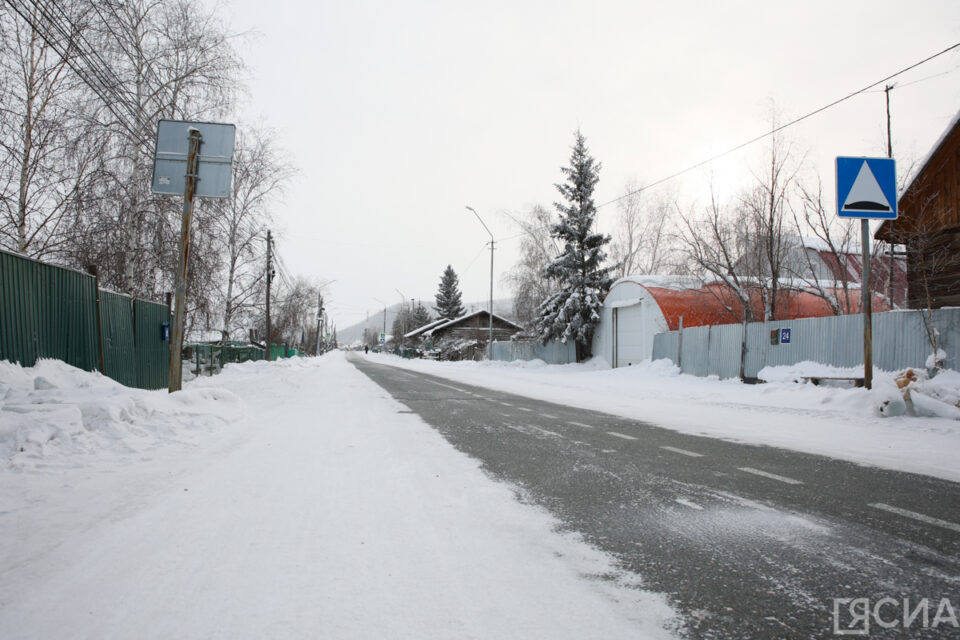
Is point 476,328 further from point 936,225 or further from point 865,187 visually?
point 865,187

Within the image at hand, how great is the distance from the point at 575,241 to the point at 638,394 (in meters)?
16.7

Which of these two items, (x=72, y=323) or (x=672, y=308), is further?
(x=672, y=308)

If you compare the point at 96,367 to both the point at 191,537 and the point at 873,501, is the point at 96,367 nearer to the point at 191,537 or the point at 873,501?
the point at 191,537

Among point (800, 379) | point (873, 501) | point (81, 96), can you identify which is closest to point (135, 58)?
point (81, 96)

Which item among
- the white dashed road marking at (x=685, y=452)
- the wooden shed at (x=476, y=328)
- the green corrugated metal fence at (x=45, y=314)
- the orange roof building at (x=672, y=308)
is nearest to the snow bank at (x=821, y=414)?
the white dashed road marking at (x=685, y=452)

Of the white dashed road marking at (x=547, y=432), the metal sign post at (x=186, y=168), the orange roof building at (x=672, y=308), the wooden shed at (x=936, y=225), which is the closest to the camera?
the white dashed road marking at (x=547, y=432)

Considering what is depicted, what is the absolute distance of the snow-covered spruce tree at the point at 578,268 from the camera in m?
28.4

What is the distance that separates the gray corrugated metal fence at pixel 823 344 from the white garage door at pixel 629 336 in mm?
4161

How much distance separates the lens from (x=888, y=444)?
6367mm

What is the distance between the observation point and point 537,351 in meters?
34.9

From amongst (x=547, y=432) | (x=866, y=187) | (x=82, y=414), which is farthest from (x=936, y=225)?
(x=82, y=414)

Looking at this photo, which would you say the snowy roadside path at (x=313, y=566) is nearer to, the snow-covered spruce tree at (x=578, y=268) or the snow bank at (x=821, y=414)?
the snow bank at (x=821, y=414)

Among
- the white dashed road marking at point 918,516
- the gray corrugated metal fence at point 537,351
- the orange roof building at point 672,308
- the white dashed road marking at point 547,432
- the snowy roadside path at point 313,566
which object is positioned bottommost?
the white dashed road marking at point 547,432

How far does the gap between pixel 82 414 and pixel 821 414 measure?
11.4 m
